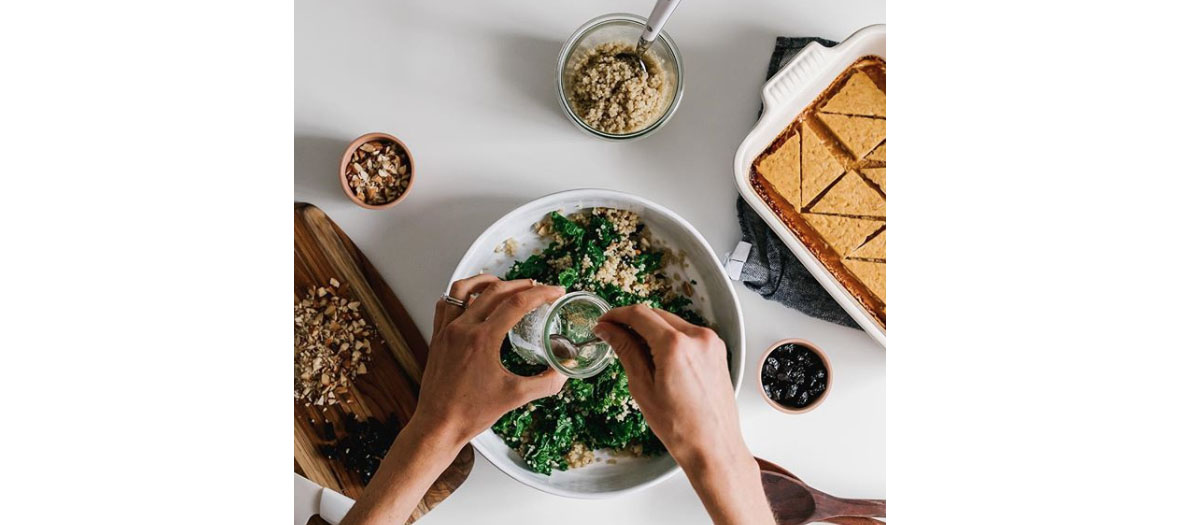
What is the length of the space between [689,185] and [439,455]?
75 centimetres

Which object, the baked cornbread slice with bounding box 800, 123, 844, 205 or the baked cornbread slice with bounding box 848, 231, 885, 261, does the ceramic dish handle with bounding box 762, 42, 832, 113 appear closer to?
the baked cornbread slice with bounding box 800, 123, 844, 205

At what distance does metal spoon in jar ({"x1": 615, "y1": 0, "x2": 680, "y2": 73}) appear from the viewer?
1222mm

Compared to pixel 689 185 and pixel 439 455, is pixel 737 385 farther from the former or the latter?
pixel 439 455

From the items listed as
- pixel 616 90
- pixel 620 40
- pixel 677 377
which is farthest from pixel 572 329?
pixel 620 40

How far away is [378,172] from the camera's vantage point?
1.45 m

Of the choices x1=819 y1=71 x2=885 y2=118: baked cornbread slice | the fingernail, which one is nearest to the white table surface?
x1=819 y1=71 x2=885 y2=118: baked cornbread slice

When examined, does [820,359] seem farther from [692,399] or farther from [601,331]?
[601,331]

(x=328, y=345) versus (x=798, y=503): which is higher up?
(x=328, y=345)

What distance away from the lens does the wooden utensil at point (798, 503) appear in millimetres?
1527

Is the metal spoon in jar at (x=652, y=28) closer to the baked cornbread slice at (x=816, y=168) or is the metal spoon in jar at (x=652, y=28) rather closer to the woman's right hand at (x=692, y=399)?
the baked cornbread slice at (x=816, y=168)

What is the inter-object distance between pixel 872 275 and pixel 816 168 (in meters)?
0.25

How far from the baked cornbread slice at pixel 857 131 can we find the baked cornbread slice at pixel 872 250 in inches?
7.0

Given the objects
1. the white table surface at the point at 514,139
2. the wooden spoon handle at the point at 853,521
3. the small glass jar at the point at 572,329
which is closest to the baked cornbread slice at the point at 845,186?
the white table surface at the point at 514,139

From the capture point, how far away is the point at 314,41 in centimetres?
150
